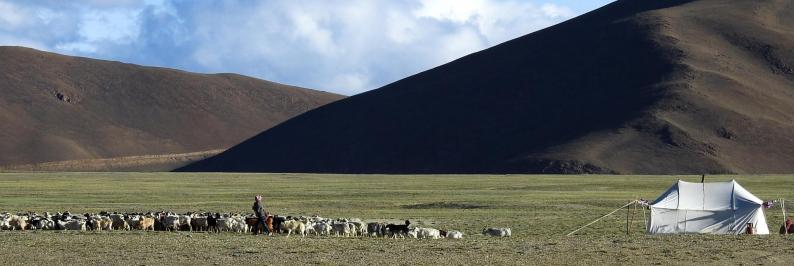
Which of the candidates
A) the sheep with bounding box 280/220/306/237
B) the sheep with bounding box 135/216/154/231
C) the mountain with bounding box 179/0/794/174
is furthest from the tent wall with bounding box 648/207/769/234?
the mountain with bounding box 179/0/794/174

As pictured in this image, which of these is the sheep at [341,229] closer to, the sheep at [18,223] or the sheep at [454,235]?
the sheep at [454,235]

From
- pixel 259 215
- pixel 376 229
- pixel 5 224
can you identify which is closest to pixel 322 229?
pixel 376 229

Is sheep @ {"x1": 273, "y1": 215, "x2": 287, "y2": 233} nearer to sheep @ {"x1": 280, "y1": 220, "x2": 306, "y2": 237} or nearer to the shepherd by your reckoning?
sheep @ {"x1": 280, "y1": 220, "x2": 306, "y2": 237}

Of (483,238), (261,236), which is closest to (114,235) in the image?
(261,236)

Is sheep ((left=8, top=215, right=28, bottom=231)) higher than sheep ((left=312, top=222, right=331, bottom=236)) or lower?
lower

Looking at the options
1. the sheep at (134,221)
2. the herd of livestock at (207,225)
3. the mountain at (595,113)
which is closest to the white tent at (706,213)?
the herd of livestock at (207,225)

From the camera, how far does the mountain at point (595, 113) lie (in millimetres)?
148125

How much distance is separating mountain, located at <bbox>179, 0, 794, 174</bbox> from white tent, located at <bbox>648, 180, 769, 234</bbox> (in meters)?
100

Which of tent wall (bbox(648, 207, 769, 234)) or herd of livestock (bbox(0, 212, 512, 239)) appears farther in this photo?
tent wall (bbox(648, 207, 769, 234))

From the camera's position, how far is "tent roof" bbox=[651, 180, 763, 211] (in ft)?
127

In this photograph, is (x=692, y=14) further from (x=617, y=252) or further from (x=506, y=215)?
(x=617, y=252)

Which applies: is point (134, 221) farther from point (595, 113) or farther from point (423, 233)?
point (595, 113)

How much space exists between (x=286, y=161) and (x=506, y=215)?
133150 mm

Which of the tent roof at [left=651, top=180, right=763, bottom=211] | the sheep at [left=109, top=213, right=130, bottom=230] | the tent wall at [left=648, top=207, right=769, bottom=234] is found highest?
the tent roof at [left=651, top=180, right=763, bottom=211]
